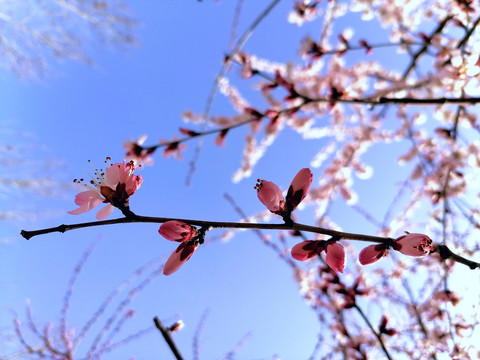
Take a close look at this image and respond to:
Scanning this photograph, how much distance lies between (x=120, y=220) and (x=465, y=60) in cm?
267

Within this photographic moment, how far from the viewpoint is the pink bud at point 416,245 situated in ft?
2.93

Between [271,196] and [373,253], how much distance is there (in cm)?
34

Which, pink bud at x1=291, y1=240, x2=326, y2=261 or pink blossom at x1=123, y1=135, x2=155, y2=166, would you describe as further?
pink blossom at x1=123, y1=135, x2=155, y2=166

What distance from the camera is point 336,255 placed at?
94cm

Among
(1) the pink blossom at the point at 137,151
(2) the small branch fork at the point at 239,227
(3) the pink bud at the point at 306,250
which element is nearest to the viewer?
(2) the small branch fork at the point at 239,227

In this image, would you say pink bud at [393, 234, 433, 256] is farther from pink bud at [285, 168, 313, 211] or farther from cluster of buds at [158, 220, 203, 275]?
cluster of buds at [158, 220, 203, 275]

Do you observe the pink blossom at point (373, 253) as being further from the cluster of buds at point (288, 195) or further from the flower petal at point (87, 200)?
the flower petal at point (87, 200)

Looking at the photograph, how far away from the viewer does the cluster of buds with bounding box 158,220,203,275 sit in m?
0.90

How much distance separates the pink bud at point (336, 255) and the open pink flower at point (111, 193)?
617 millimetres

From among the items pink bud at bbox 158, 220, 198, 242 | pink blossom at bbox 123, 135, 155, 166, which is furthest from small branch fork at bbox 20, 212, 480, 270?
pink blossom at bbox 123, 135, 155, 166

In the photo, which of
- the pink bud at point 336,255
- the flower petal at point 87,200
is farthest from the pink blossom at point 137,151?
the pink bud at point 336,255

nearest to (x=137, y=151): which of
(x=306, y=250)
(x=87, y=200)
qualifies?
(x=87, y=200)

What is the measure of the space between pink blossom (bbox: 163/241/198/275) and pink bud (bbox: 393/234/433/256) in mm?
600

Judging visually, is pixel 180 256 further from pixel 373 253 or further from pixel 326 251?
pixel 373 253
